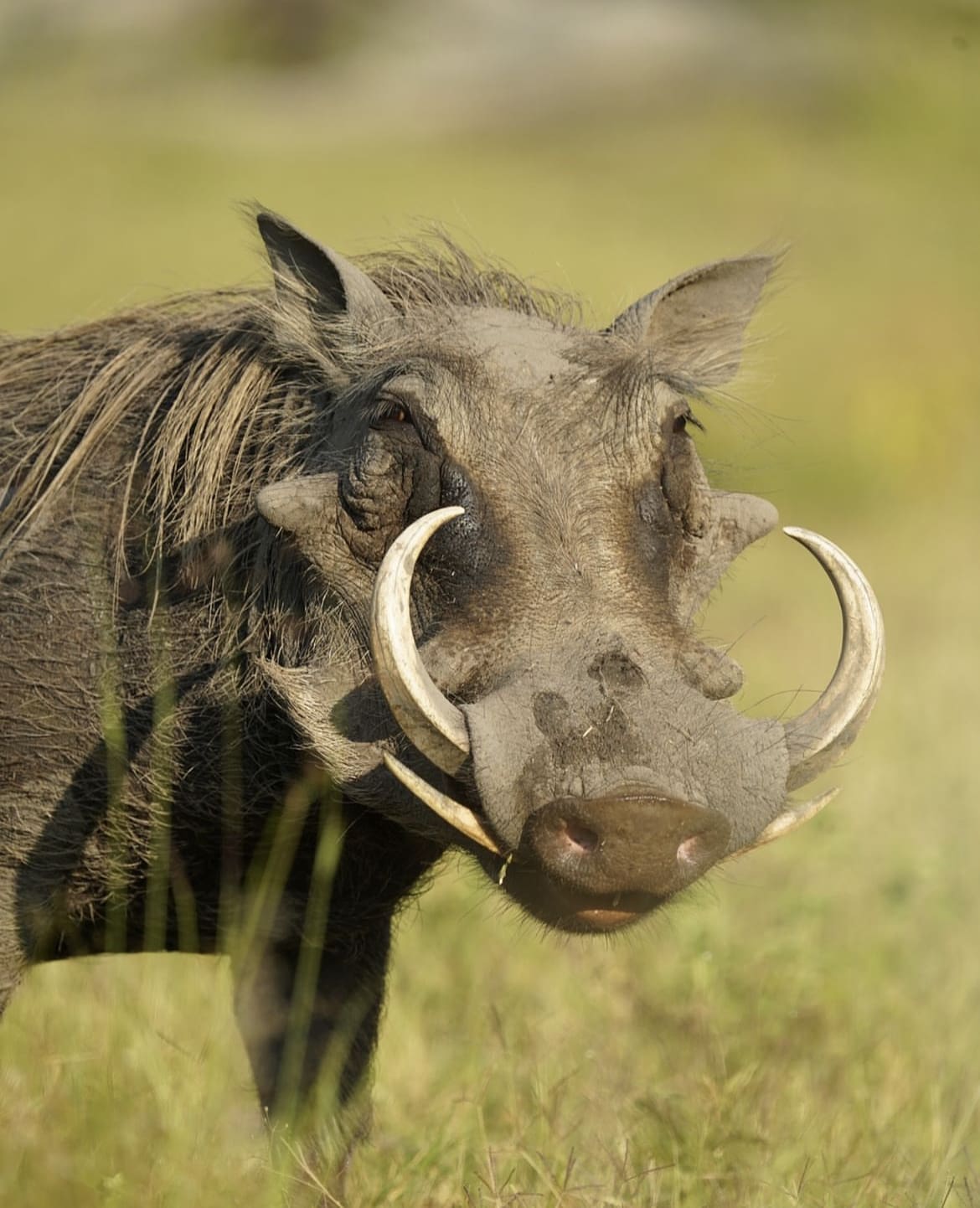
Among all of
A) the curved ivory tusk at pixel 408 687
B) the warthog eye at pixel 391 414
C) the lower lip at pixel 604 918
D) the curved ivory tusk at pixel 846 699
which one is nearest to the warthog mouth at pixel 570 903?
the lower lip at pixel 604 918

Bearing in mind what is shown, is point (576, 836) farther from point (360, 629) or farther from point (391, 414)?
point (391, 414)

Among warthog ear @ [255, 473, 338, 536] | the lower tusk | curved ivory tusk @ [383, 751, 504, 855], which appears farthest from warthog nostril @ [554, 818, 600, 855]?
warthog ear @ [255, 473, 338, 536]

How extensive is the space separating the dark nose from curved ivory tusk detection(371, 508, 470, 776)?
0.16 meters

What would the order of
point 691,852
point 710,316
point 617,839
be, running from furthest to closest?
1. point 710,316
2. point 691,852
3. point 617,839

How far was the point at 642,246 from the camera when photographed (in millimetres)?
21703

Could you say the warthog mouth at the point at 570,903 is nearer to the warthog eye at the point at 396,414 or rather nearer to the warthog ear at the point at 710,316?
the warthog eye at the point at 396,414

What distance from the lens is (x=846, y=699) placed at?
7.99ft

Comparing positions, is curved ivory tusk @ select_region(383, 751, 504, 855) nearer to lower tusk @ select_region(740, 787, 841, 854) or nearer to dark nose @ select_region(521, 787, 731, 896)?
dark nose @ select_region(521, 787, 731, 896)

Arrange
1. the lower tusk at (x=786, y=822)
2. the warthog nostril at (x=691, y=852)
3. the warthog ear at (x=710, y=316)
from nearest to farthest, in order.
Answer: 1. the warthog nostril at (x=691, y=852)
2. the lower tusk at (x=786, y=822)
3. the warthog ear at (x=710, y=316)

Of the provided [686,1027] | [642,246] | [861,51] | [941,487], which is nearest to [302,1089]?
[686,1027]

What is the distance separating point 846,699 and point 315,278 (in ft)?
3.94

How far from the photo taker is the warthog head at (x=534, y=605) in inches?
82.9

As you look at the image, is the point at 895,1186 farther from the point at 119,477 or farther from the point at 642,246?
the point at 642,246

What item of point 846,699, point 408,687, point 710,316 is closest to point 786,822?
point 846,699
